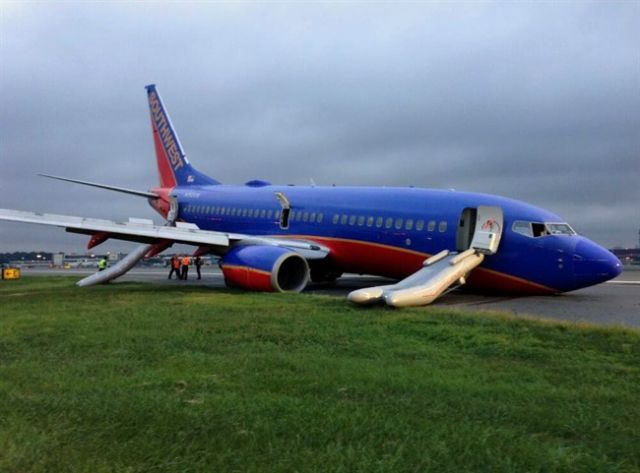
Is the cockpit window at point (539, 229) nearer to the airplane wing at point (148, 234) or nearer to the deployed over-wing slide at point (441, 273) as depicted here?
the deployed over-wing slide at point (441, 273)

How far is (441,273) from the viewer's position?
1290 centimetres

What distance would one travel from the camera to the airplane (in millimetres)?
13680

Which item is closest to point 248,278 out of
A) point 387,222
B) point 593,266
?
point 387,222

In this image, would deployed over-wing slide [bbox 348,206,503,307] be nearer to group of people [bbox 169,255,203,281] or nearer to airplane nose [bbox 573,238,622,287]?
airplane nose [bbox 573,238,622,287]

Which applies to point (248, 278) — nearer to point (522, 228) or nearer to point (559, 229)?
point (522, 228)

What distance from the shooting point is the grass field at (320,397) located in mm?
3584

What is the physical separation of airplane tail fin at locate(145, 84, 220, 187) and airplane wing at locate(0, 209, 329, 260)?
9289 millimetres

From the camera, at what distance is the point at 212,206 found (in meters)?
24.2

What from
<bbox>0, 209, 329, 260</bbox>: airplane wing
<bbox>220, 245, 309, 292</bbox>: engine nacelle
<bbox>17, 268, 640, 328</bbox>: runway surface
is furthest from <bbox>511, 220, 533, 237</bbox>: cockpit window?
<bbox>0, 209, 329, 260</bbox>: airplane wing

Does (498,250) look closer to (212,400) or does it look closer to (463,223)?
(463,223)

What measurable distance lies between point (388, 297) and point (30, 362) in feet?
20.6

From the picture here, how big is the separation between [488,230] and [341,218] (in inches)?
194

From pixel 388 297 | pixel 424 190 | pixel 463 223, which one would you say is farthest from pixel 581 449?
pixel 424 190

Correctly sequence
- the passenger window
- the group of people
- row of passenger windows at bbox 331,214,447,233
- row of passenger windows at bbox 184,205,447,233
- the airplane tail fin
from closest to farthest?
the passenger window, row of passenger windows at bbox 331,214,447,233, row of passenger windows at bbox 184,205,447,233, the airplane tail fin, the group of people
